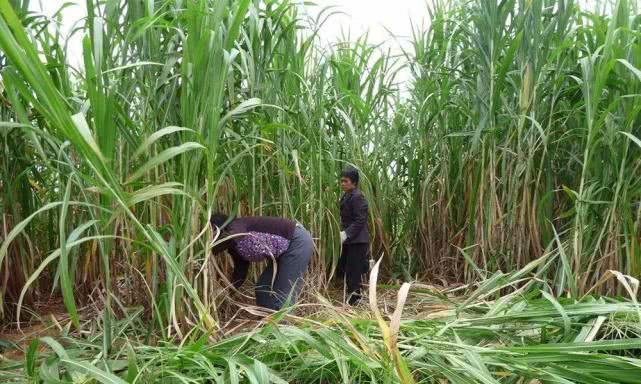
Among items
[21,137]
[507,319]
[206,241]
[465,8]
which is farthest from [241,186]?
[465,8]

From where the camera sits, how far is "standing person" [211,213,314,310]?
2.59 metres

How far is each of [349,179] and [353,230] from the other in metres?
0.29

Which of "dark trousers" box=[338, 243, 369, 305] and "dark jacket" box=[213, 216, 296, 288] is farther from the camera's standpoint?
"dark trousers" box=[338, 243, 369, 305]

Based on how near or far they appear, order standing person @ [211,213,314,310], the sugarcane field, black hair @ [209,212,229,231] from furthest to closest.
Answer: standing person @ [211,213,314,310], black hair @ [209,212,229,231], the sugarcane field

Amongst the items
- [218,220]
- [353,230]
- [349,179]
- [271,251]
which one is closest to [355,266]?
[353,230]

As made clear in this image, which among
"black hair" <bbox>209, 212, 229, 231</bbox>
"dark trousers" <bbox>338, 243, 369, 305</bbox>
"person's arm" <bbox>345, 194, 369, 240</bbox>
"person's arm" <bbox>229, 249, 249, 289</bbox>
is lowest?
"dark trousers" <bbox>338, 243, 369, 305</bbox>

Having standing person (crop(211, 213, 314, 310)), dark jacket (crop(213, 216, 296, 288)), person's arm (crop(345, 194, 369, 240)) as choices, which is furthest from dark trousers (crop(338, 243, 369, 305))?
dark jacket (crop(213, 216, 296, 288))

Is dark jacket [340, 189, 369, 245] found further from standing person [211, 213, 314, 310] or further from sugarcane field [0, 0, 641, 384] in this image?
standing person [211, 213, 314, 310]

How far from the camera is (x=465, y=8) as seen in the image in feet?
12.2

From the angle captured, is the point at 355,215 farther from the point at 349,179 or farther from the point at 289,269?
the point at 289,269

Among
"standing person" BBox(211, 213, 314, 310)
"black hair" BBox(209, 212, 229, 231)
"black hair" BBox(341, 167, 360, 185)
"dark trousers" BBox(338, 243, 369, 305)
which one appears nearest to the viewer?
"black hair" BBox(209, 212, 229, 231)

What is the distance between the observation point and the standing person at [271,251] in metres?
2.59

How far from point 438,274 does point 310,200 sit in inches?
45.0

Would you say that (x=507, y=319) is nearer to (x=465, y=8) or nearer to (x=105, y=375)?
(x=105, y=375)
